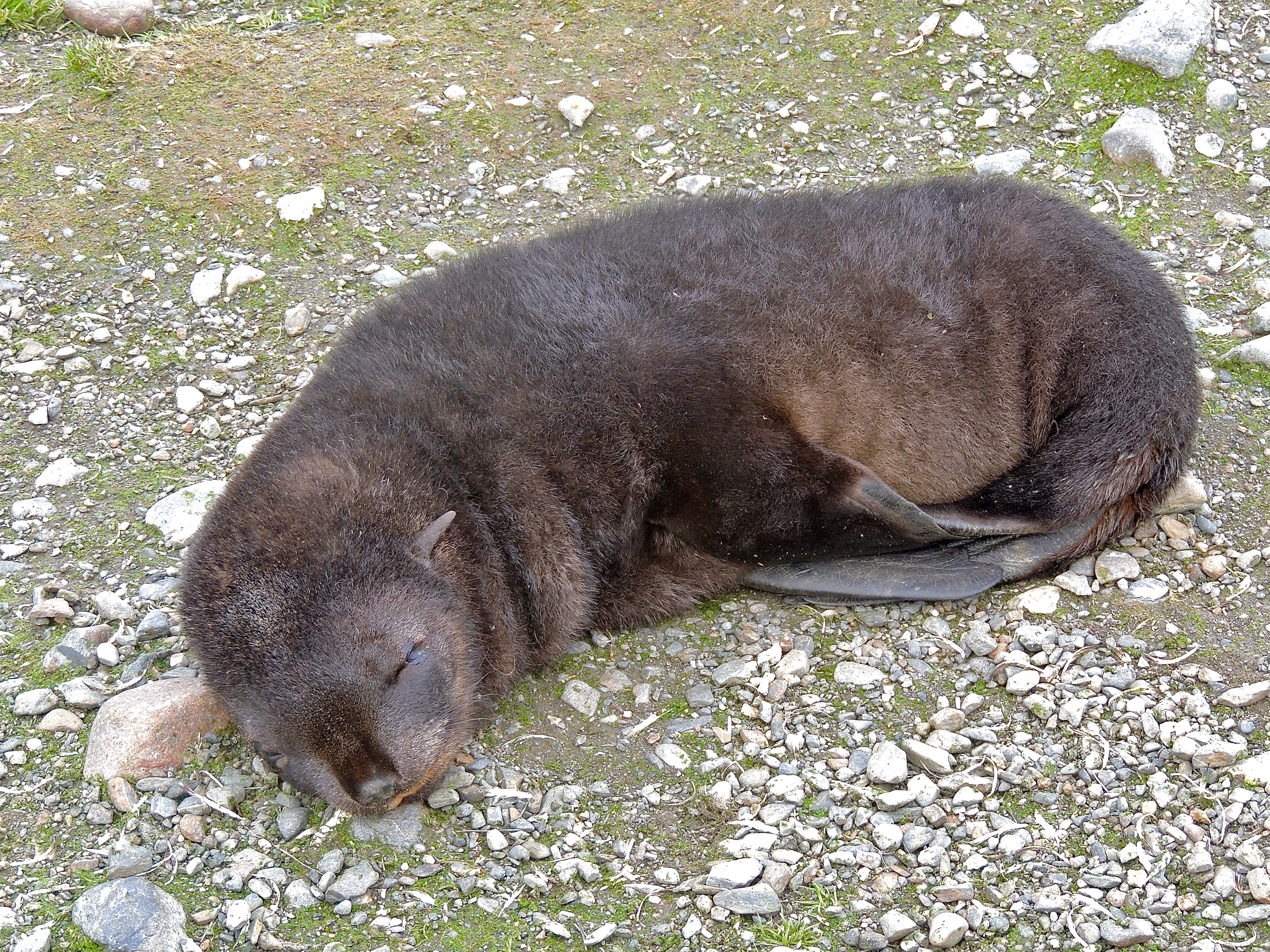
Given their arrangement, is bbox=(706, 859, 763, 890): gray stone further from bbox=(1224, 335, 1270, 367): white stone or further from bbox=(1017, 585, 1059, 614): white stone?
bbox=(1224, 335, 1270, 367): white stone

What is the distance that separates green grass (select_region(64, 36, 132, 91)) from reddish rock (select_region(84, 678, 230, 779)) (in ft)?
15.9

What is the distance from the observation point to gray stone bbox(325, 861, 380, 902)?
374 centimetres

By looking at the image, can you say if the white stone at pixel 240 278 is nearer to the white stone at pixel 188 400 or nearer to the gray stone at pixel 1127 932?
the white stone at pixel 188 400

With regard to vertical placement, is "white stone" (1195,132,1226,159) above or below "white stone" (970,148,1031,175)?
above

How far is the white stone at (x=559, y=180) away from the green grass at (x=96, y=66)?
2.83 m

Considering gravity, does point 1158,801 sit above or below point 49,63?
below

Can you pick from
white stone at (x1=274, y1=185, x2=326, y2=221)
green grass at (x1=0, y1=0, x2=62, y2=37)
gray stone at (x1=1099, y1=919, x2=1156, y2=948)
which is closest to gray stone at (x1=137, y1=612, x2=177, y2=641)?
white stone at (x1=274, y1=185, x2=326, y2=221)

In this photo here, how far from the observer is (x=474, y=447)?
14.7 feet

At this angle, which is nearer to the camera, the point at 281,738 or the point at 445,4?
the point at 281,738

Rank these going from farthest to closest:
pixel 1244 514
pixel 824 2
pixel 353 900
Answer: pixel 824 2, pixel 1244 514, pixel 353 900

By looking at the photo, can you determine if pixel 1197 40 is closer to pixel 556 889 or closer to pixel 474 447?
pixel 474 447

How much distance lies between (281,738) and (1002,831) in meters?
2.27

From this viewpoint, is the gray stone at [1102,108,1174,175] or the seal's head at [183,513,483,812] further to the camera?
the gray stone at [1102,108,1174,175]

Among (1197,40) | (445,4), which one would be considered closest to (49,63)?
(445,4)
